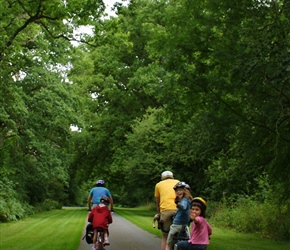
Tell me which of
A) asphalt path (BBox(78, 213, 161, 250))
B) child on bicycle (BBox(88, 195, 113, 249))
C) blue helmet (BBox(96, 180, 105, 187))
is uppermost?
blue helmet (BBox(96, 180, 105, 187))

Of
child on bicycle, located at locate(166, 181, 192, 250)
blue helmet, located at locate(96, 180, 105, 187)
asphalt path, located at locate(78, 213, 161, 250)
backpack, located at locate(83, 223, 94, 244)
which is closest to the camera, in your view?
child on bicycle, located at locate(166, 181, 192, 250)

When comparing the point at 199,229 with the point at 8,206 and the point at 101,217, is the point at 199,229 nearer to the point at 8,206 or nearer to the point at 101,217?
the point at 101,217

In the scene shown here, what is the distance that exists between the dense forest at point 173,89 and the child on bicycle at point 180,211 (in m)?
3.91

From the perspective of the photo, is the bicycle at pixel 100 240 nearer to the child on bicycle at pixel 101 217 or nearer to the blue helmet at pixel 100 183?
the child on bicycle at pixel 101 217

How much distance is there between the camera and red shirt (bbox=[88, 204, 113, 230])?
10.5 m

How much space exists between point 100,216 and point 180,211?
9.72ft

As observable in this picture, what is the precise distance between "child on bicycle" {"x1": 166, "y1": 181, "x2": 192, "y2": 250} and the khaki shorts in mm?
547

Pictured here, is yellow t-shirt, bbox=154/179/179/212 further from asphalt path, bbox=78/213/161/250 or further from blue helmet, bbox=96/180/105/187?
asphalt path, bbox=78/213/161/250

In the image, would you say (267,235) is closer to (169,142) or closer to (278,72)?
(278,72)

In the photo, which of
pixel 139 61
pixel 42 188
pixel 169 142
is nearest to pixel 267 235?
pixel 169 142

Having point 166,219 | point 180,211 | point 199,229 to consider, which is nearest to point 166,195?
point 166,219

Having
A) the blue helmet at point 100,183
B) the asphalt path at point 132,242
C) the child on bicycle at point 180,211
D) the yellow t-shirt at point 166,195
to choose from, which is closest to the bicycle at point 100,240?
the blue helmet at point 100,183

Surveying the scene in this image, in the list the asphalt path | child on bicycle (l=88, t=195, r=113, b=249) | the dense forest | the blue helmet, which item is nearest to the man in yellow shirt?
child on bicycle (l=88, t=195, r=113, b=249)

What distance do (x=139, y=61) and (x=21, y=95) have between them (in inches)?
513
